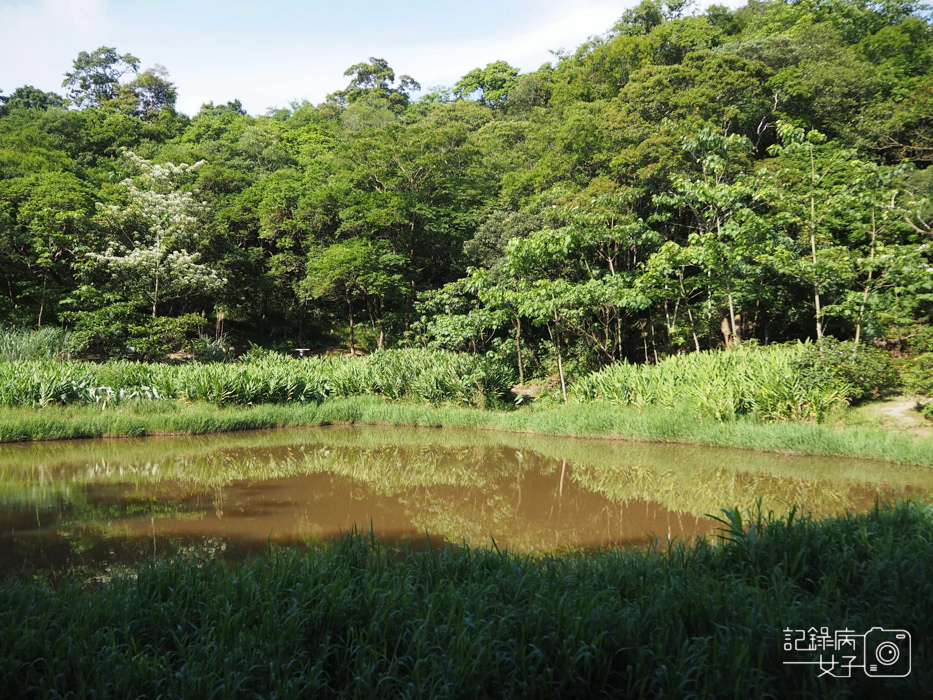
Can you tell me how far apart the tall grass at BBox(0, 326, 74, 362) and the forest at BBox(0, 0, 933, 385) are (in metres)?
0.79

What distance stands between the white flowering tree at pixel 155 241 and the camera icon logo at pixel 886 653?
65.1 feet

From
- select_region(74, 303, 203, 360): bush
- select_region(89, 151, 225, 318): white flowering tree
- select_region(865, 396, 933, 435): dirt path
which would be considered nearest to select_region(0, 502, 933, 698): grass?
select_region(865, 396, 933, 435): dirt path

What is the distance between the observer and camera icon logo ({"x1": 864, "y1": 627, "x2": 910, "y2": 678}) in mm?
2531

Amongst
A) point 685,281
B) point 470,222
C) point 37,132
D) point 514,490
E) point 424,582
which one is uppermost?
point 37,132

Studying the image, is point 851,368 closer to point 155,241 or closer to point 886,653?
point 886,653

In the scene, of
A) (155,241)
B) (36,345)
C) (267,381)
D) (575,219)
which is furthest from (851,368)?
(155,241)

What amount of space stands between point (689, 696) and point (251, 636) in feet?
6.90

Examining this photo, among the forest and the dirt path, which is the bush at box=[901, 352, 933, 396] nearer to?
the dirt path

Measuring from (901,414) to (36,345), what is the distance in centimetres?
2073

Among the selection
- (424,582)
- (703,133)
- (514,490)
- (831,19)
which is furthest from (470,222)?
(424,582)

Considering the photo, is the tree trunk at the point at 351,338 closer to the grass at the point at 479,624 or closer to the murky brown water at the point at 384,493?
the murky brown water at the point at 384,493

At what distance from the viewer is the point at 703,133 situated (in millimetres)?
13070

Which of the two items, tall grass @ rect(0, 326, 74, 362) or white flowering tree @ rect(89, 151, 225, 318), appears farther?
white flowering tree @ rect(89, 151, 225, 318)

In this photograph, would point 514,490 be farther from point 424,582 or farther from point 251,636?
point 251,636
